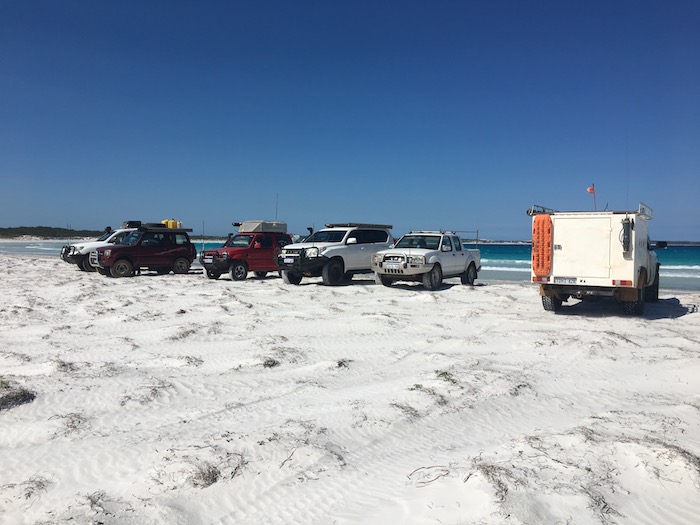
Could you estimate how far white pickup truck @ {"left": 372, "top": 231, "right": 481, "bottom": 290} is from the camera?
15.6 m

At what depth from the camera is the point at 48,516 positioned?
320 centimetres

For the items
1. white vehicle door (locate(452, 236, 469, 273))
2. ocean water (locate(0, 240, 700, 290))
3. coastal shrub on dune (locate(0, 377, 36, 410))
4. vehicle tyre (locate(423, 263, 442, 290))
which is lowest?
ocean water (locate(0, 240, 700, 290))

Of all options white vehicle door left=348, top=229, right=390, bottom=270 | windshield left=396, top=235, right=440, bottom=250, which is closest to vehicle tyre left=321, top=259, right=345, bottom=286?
white vehicle door left=348, top=229, right=390, bottom=270

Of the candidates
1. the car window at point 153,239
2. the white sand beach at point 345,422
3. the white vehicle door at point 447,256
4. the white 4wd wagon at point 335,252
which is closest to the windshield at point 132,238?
the car window at point 153,239

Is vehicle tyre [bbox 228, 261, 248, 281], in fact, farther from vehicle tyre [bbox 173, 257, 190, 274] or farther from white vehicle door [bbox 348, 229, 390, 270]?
white vehicle door [bbox 348, 229, 390, 270]

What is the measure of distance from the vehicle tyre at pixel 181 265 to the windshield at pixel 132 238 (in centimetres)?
166

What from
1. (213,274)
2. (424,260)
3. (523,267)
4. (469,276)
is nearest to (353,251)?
(424,260)

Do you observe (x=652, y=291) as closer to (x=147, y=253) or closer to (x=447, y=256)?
(x=447, y=256)

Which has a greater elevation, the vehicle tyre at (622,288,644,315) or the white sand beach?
the vehicle tyre at (622,288,644,315)

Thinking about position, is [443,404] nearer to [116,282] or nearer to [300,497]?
[300,497]

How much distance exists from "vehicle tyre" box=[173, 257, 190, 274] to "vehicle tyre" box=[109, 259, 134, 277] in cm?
173

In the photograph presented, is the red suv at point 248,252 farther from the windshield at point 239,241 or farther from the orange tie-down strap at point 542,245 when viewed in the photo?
the orange tie-down strap at point 542,245

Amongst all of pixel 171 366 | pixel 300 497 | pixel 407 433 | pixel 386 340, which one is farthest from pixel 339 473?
pixel 386 340

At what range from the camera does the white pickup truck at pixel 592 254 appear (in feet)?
34.4
